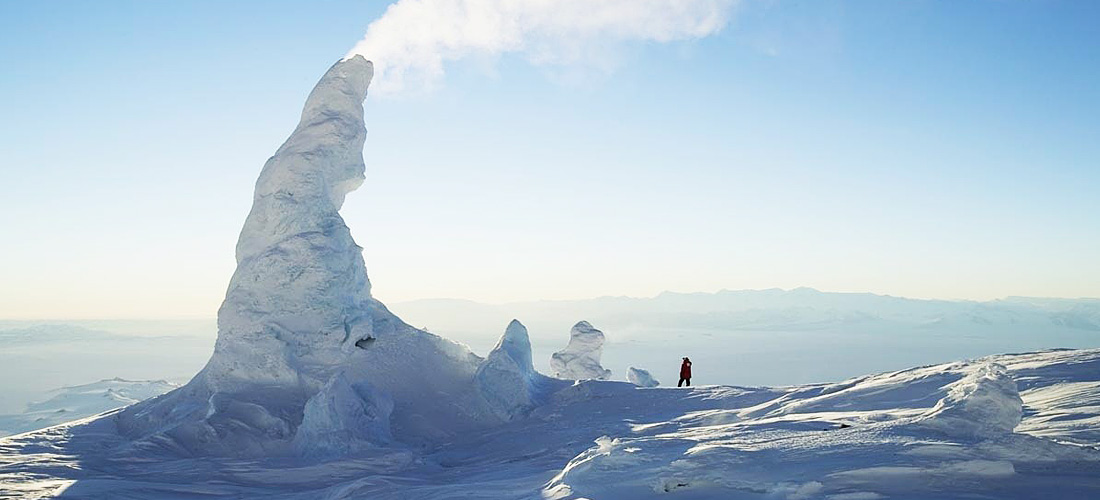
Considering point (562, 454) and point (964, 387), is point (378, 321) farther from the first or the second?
point (964, 387)

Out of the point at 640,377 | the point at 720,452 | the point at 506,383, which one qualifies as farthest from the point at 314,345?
the point at 640,377

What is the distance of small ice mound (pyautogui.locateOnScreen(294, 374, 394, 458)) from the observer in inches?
771

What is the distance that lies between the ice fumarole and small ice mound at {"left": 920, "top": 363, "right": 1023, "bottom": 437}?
15655mm

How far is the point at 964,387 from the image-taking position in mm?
11297

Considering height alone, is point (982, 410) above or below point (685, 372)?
above

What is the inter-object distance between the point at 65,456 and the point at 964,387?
72.3ft

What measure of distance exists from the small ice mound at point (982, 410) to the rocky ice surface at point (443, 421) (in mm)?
34

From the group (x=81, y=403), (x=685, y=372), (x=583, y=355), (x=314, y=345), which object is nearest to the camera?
(x=314, y=345)

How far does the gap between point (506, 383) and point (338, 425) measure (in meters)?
7.38

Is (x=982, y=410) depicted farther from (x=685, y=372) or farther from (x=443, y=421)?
(x=685, y=372)

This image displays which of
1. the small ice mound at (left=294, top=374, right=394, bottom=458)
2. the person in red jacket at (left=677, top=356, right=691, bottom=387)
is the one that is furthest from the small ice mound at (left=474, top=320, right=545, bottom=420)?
the person in red jacket at (left=677, top=356, right=691, bottom=387)

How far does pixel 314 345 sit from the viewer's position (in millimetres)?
26047

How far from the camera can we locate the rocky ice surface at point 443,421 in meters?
8.77

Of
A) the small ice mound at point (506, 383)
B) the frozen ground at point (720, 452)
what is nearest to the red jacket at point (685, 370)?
the frozen ground at point (720, 452)
